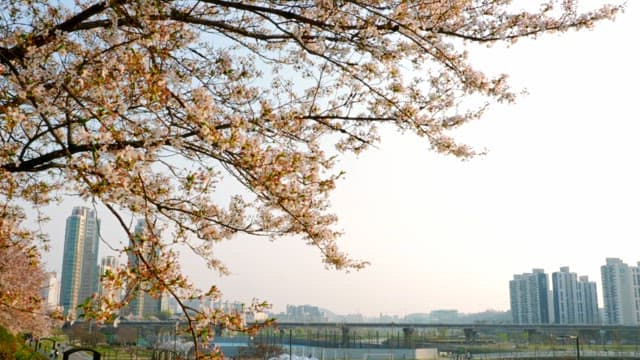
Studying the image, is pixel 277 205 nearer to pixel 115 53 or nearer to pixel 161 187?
pixel 161 187

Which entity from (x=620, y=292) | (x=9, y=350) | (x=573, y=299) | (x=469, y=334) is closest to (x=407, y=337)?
(x=469, y=334)

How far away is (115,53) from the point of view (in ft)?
8.30

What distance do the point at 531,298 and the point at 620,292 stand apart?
36.3ft

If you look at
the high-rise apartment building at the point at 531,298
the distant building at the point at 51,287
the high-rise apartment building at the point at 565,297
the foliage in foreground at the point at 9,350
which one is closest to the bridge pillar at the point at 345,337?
the distant building at the point at 51,287

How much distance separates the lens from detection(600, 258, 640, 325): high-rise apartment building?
5150 centimetres

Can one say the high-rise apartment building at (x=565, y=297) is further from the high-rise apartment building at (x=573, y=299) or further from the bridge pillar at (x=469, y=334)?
the bridge pillar at (x=469, y=334)

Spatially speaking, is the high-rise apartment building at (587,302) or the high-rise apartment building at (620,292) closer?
the high-rise apartment building at (620,292)

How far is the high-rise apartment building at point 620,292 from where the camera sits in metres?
51.5

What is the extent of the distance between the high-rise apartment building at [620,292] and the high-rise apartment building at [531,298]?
730 centimetres

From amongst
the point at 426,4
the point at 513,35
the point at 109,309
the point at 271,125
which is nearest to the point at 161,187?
the point at 271,125

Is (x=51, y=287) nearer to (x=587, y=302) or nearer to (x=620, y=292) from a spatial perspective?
(x=620, y=292)

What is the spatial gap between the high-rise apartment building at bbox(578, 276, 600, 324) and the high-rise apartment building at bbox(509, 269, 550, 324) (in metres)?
3.85

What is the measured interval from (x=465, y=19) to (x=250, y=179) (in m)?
1.48

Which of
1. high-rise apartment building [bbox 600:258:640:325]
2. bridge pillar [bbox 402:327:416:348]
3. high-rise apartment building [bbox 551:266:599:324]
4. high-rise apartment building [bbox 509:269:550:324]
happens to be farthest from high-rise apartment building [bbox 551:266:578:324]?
bridge pillar [bbox 402:327:416:348]
